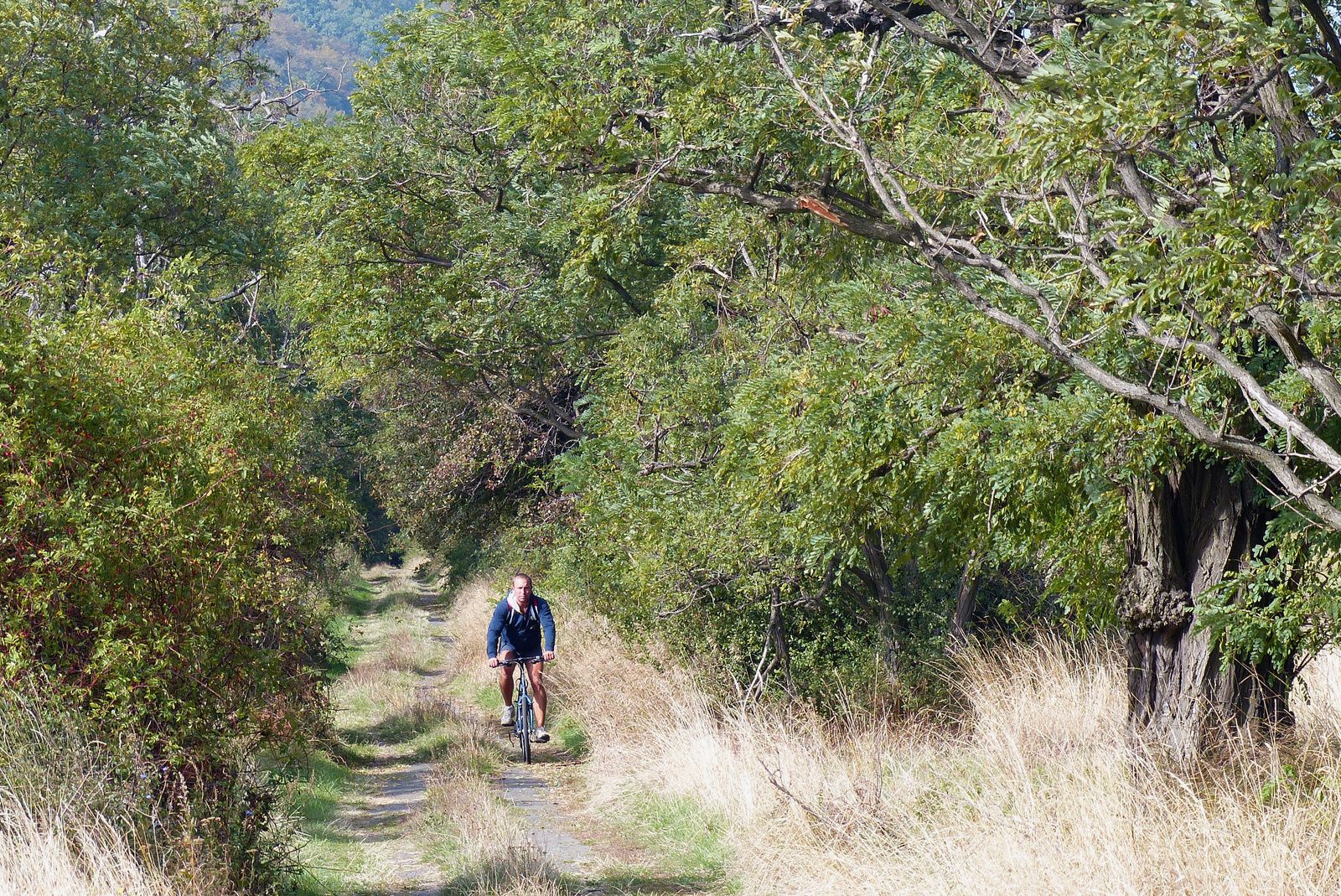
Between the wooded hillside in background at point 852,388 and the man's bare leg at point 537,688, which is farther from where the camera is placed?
the man's bare leg at point 537,688

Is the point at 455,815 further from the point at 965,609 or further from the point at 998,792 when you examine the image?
the point at 965,609

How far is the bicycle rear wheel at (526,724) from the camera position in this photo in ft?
42.2

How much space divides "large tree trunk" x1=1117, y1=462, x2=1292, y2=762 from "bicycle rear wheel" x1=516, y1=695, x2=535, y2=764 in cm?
684

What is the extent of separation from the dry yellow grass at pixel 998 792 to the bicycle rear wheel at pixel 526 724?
77cm

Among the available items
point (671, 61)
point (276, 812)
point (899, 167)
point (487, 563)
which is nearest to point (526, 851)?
point (276, 812)

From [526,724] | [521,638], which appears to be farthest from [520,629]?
[526,724]

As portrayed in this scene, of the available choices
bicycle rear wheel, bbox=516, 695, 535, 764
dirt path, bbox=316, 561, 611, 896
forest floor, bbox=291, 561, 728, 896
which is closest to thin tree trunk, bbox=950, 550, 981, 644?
forest floor, bbox=291, 561, 728, 896

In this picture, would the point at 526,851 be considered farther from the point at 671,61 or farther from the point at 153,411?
the point at 671,61

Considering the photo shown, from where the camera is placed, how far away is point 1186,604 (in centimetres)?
738

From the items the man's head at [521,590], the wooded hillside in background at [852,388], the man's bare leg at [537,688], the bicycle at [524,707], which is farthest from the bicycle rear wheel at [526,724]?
the wooded hillside in background at [852,388]

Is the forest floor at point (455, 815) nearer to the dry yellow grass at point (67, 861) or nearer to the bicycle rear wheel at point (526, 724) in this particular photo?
the bicycle rear wheel at point (526, 724)

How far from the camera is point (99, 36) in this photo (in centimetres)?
1945

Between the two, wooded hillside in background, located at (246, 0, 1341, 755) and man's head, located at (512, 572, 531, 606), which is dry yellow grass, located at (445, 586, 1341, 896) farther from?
man's head, located at (512, 572, 531, 606)

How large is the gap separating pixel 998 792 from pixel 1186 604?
1.72 m
